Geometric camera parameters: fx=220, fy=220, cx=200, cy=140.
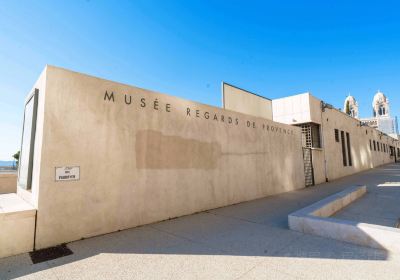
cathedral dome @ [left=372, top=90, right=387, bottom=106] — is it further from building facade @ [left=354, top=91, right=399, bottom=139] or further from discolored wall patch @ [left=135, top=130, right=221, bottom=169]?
discolored wall patch @ [left=135, top=130, right=221, bottom=169]

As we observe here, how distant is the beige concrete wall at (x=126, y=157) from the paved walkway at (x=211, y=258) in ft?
1.71

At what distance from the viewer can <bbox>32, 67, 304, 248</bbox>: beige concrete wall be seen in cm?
382

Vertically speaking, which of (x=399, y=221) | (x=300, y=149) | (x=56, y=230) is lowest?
(x=399, y=221)

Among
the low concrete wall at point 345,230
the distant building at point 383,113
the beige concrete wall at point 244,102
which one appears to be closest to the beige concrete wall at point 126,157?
the beige concrete wall at point 244,102

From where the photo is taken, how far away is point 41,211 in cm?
358

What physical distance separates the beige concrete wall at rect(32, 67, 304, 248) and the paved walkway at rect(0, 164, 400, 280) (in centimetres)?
52

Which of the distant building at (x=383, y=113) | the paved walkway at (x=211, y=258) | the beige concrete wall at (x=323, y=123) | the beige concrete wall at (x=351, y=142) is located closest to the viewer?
the paved walkway at (x=211, y=258)

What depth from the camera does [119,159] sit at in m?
4.58

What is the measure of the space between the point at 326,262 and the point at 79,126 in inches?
178

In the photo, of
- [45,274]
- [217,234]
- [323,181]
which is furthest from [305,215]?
[323,181]

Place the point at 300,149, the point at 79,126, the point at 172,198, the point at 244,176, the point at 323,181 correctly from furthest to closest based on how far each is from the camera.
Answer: the point at 323,181
the point at 300,149
the point at 244,176
the point at 172,198
the point at 79,126

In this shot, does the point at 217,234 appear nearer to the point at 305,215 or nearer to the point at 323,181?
the point at 305,215

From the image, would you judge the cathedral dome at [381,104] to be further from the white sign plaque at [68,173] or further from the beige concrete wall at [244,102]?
the white sign plaque at [68,173]

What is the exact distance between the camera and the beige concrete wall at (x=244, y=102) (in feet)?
26.3
